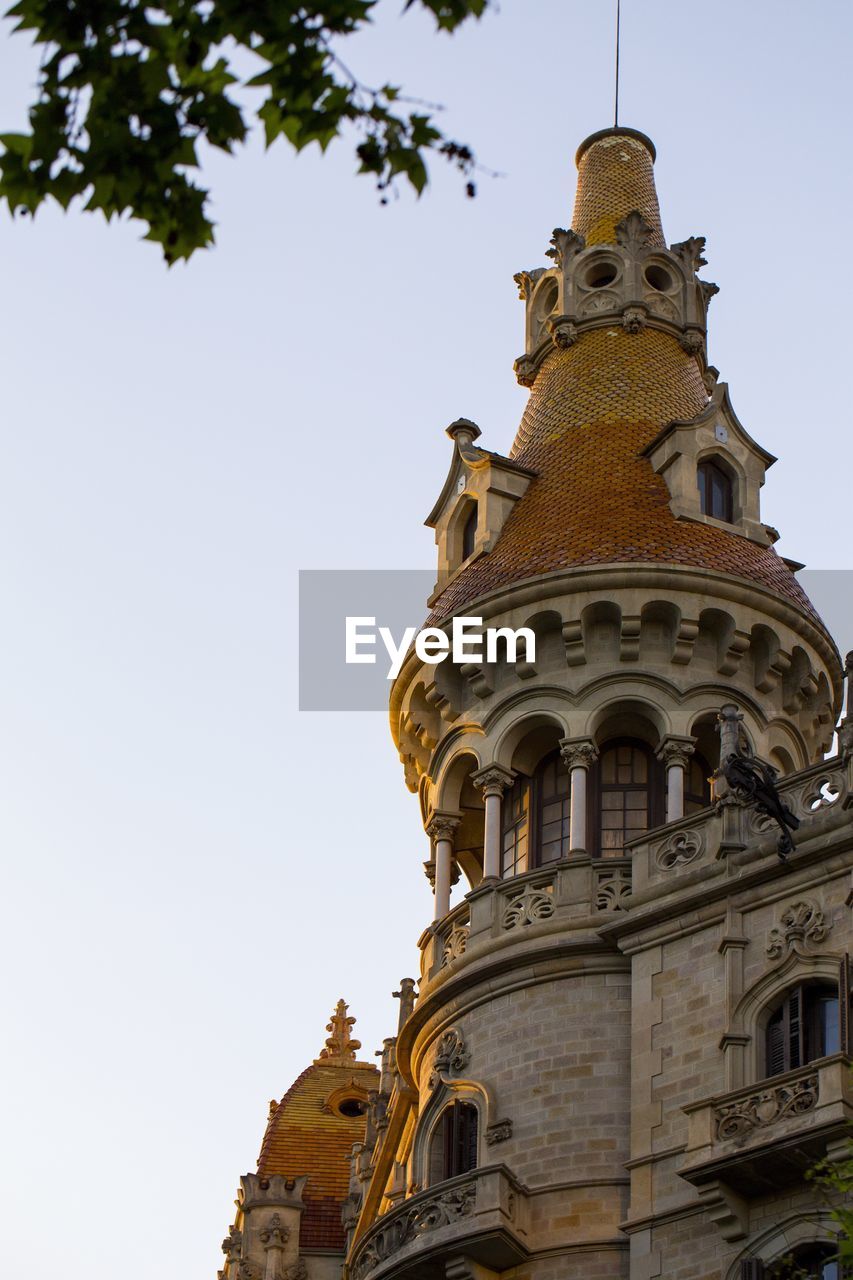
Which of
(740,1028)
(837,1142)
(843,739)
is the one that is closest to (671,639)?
(843,739)

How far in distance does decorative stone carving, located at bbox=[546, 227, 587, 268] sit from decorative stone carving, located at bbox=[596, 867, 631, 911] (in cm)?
1272

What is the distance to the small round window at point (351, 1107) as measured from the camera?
4369 centimetres

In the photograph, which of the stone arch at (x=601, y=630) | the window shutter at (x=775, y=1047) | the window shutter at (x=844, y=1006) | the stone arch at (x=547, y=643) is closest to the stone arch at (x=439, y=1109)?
the window shutter at (x=775, y=1047)

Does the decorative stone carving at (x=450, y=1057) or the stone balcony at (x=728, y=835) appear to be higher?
the stone balcony at (x=728, y=835)

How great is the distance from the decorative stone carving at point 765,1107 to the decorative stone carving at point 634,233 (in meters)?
17.6

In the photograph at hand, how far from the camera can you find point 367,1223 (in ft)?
123

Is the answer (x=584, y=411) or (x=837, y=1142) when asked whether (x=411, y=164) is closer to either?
(x=837, y=1142)

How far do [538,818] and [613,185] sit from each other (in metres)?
13.9

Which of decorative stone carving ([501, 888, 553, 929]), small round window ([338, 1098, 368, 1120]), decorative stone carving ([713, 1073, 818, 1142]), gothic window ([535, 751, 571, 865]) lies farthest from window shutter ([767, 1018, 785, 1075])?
small round window ([338, 1098, 368, 1120])

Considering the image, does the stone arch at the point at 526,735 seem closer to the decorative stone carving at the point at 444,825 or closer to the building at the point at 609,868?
the building at the point at 609,868

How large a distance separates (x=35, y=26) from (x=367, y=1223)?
26487mm

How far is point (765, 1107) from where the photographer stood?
29.1 metres

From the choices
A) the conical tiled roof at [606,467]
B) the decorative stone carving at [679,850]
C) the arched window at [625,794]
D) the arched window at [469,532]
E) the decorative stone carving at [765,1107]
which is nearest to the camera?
the decorative stone carving at [765,1107]

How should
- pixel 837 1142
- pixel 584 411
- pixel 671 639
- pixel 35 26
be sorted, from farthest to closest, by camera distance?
pixel 584 411 → pixel 671 639 → pixel 837 1142 → pixel 35 26
